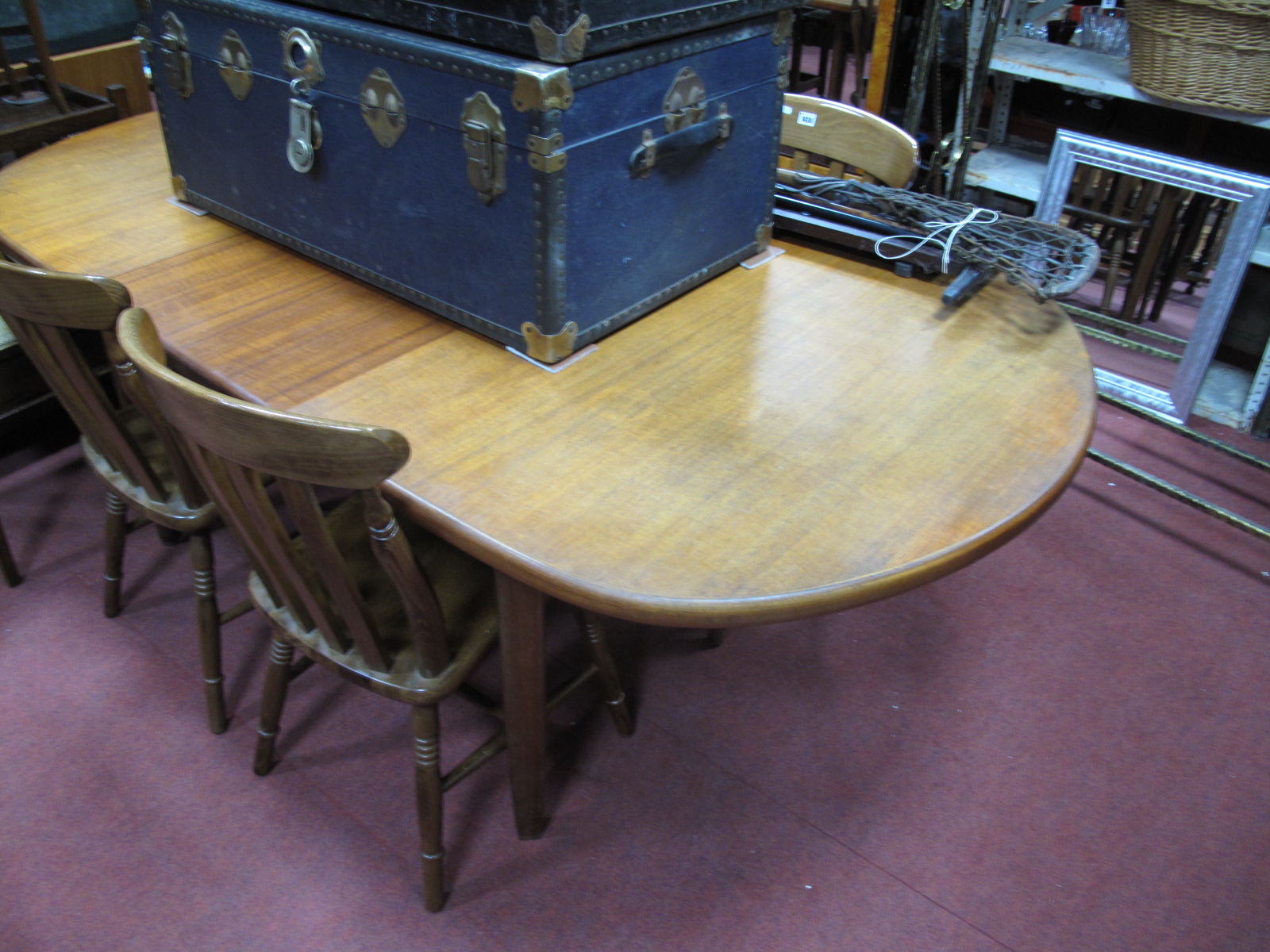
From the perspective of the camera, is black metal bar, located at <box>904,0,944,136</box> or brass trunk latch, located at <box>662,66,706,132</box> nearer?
brass trunk latch, located at <box>662,66,706,132</box>

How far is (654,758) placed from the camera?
6.02 ft

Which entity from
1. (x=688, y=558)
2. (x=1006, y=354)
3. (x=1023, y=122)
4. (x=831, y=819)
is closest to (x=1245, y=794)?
(x=831, y=819)

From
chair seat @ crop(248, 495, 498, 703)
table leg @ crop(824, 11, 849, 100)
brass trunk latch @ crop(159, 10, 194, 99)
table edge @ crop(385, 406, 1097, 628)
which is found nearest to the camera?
table edge @ crop(385, 406, 1097, 628)

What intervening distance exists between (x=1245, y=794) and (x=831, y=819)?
0.82 m

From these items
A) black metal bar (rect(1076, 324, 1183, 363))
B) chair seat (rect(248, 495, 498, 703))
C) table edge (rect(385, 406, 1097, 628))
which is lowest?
black metal bar (rect(1076, 324, 1183, 363))

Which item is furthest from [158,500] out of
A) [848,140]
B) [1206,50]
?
[1206,50]

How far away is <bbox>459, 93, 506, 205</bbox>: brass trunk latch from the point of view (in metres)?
1.32

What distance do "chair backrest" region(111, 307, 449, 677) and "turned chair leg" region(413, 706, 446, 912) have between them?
0.43 feet

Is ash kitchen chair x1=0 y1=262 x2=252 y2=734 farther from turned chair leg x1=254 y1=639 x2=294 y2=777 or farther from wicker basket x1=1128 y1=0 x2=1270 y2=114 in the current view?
Result: wicker basket x1=1128 y1=0 x2=1270 y2=114

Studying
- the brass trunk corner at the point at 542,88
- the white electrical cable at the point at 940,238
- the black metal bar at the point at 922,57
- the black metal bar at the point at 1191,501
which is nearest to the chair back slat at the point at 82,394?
the brass trunk corner at the point at 542,88

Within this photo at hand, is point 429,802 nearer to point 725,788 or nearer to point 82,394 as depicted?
point 725,788

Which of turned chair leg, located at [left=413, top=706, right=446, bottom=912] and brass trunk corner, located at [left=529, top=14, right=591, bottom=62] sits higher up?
brass trunk corner, located at [left=529, top=14, right=591, bottom=62]

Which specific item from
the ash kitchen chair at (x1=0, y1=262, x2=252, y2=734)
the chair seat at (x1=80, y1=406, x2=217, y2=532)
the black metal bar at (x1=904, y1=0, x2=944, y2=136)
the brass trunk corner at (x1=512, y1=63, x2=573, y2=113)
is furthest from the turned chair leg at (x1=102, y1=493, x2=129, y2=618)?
the black metal bar at (x1=904, y1=0, x2=944, y2=136)

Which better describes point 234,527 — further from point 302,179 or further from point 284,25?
point 284,25
